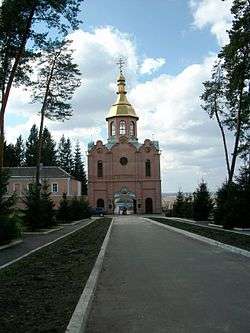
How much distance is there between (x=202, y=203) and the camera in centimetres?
4491

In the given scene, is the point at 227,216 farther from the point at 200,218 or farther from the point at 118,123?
the point at 118,123

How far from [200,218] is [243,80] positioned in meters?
21.5

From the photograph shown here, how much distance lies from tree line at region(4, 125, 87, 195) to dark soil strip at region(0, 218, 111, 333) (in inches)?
3651

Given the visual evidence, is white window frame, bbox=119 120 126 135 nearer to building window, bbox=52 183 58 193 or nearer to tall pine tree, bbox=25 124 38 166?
building window, bbox=52 183 58 193

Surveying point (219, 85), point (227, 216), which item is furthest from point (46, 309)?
point (219, 85)

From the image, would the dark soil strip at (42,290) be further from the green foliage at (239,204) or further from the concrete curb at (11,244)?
the green foliage at (239,204)

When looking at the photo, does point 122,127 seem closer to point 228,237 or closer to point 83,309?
point 228,237

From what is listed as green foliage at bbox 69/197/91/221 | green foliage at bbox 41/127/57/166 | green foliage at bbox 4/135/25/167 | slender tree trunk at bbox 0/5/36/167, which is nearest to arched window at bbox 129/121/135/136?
green foliage at bbox 41/127/57/166

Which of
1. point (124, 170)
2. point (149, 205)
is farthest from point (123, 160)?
point (149, 205)

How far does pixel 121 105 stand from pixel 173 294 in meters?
85.1

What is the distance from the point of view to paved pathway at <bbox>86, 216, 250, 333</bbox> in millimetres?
7073

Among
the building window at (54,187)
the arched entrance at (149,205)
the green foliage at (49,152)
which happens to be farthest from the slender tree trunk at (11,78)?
the green foliage at (49,152)

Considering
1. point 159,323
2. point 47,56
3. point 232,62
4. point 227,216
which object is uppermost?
point 47,56

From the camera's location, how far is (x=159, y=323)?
281 inches
